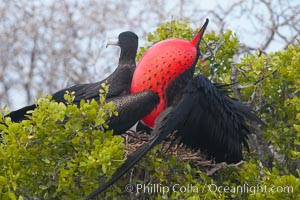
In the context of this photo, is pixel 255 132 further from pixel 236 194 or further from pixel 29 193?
pixel 29 193

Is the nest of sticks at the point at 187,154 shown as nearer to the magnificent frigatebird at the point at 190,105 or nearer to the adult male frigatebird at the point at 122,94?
the magnificent frigatebird at the point at 190,105

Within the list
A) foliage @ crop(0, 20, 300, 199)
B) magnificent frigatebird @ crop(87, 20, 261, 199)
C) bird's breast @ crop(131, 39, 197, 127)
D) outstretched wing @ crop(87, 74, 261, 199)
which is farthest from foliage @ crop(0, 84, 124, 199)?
bird's breast @ crop(131, 39, 197, 127)

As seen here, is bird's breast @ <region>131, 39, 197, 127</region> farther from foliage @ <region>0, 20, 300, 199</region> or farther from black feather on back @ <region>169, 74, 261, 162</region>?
foliage @ <region>0, 20, 300, 199</region>

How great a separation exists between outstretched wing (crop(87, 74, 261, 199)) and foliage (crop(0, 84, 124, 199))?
38 centimetres

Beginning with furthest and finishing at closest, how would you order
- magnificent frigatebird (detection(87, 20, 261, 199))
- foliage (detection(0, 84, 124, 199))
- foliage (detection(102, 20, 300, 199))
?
magnificent frigatebird (detection(87, 20, 261, 199)) < foliage (detection(102, 20, 300, 199)) < foliage (detection(0, 84, 124, 199))

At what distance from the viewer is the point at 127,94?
4.07 m

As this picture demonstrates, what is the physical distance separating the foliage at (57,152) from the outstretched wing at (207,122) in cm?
38

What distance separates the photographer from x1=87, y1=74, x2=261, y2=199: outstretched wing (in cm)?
368

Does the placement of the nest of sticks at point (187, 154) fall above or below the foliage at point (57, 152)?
below

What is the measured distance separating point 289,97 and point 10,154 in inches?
78.4

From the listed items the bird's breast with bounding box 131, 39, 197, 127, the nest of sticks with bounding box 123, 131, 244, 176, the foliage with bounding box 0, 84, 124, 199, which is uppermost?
the bird's breast with bounding box 131, 39, 197, 127

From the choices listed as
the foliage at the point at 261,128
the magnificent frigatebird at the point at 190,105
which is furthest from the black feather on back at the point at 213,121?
the foliage at the point at 261,128

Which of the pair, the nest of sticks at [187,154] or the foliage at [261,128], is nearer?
the foliage at [261,128]

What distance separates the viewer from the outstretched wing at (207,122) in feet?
12.1
